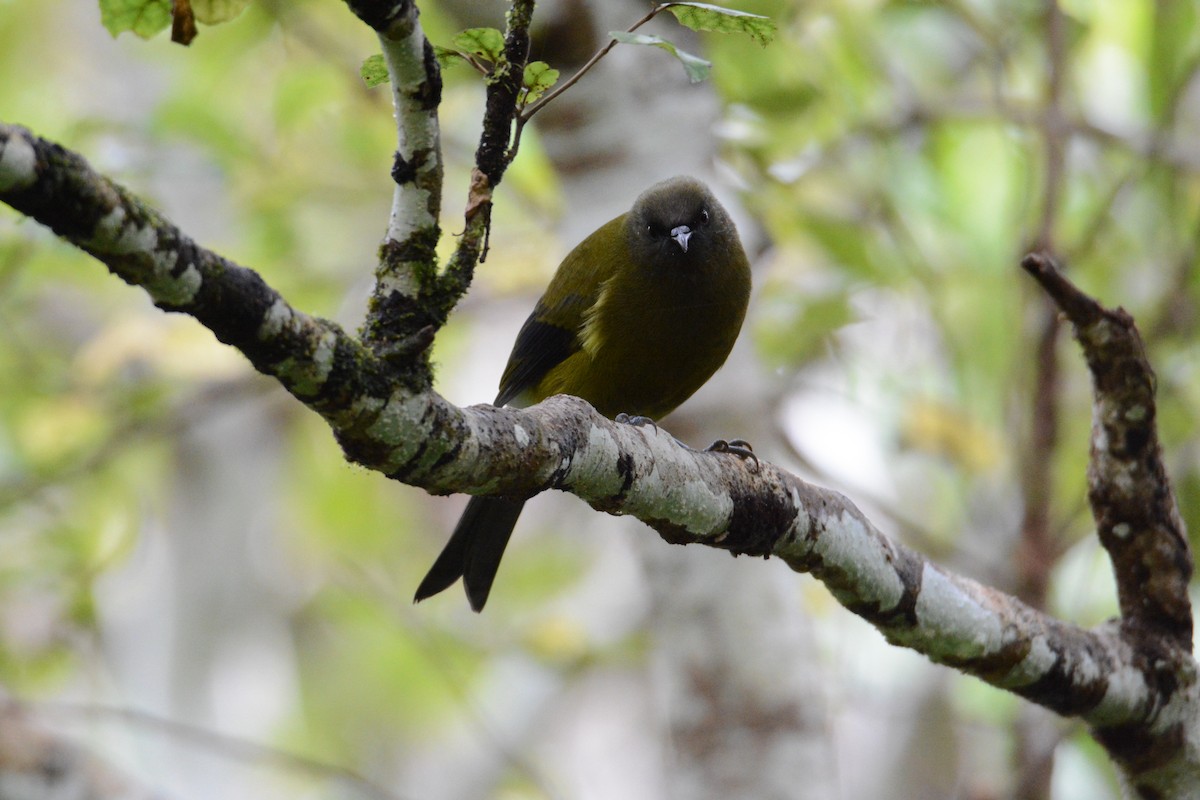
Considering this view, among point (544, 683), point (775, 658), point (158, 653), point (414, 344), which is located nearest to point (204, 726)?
point (158, 653)

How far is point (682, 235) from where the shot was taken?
3.68 m

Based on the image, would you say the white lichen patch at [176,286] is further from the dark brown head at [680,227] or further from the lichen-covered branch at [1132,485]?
the dark brown head at [680,227]

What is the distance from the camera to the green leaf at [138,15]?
172 centimetres

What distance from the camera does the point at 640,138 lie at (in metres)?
4.47

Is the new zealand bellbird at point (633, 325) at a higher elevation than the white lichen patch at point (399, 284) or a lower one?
higher

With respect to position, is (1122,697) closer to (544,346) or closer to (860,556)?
(860,556)

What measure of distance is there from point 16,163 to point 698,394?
10.8ft

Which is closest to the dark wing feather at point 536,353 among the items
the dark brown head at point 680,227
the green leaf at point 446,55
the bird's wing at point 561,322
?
the bird's wing at point 561,322

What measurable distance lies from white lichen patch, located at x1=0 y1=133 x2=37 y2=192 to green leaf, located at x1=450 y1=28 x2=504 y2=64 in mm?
576

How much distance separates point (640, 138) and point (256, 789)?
4.73 metres

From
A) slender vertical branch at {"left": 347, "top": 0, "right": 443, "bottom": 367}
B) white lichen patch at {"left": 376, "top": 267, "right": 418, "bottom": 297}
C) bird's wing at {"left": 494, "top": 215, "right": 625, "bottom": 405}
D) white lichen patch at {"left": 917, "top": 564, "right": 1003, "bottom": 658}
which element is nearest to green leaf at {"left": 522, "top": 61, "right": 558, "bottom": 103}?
slender vertical branch at {"left": 347, "top": 0, "right": 443, "bottom": 367}

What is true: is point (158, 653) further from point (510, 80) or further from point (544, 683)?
point (510, 80)

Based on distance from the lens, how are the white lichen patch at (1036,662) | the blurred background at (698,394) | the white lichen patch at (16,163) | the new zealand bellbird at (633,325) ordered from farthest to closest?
the blurred background at (698,394) < the new zealand bellbird at (633,325) < the white lichen patch at (1036,662) < the white lichen patch at (16,163)

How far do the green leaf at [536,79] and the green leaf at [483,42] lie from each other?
0.04 metres
